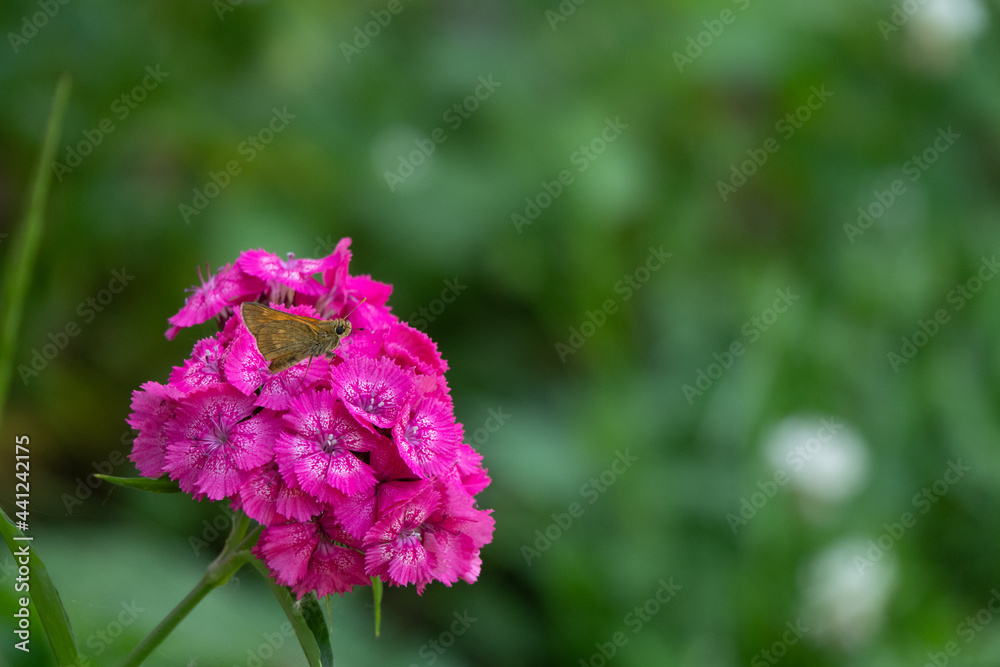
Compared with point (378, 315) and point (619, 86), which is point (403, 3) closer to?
point (619, 86)

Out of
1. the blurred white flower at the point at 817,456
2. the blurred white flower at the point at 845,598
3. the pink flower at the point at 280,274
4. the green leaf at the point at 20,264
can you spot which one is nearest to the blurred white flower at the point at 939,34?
the blurred white flower at the point at 817,456

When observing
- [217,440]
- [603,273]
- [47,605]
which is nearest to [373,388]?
[217,440]

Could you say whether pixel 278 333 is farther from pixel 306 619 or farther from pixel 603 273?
pixel 603 273

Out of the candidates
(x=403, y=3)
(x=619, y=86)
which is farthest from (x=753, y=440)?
(x=403, y=3)

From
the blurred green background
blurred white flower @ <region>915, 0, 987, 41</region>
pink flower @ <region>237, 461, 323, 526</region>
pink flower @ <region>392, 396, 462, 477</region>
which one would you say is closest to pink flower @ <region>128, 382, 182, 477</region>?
pink flower @ <region>237, 461, 323, 526</region>

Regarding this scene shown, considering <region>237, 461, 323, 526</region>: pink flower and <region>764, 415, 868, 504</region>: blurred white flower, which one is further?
<region>764, 415, 868, 504</region>: blurred white flower

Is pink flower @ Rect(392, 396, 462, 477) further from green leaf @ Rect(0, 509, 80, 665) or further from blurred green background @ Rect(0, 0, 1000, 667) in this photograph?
blurred green background @ Rect(0, 0, 1000, 667)
